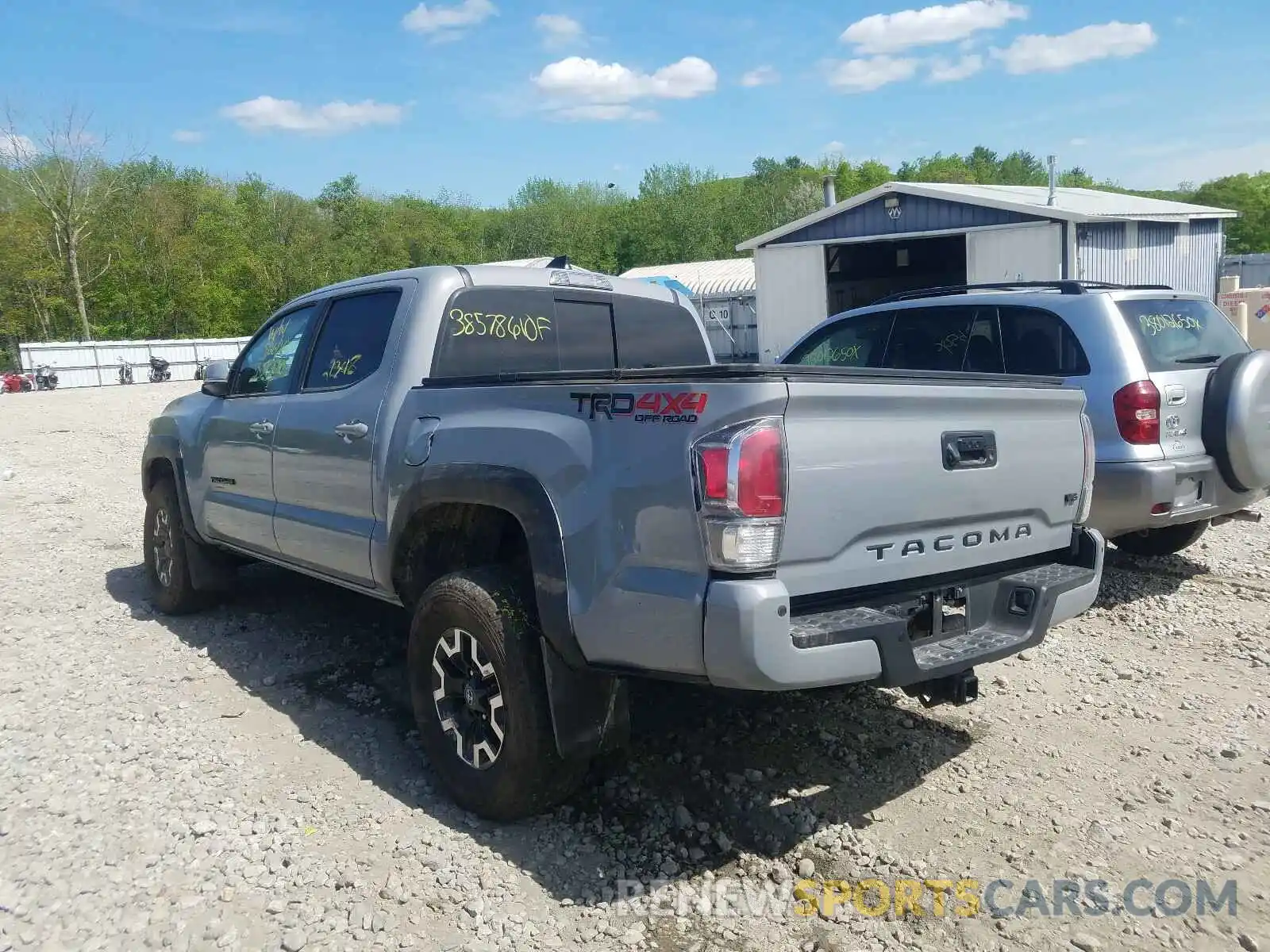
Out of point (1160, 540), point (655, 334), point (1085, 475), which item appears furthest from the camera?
point (1160, 540)

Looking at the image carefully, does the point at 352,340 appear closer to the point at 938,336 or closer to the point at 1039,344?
the point at 938,336

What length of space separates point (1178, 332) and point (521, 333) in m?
4.02

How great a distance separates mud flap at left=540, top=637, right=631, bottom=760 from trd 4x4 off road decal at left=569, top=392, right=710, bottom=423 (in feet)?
2.71

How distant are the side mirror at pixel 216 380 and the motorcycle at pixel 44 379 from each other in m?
40.0

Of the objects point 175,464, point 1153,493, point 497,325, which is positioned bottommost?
point 1153,493

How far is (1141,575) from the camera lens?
6586 millimetres

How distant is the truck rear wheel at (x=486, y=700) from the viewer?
3400 millimetres

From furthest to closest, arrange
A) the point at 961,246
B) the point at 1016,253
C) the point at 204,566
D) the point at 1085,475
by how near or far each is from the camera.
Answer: the point at 961,246
the point at 1016,253
the point at 204,566
the point at 1085,475

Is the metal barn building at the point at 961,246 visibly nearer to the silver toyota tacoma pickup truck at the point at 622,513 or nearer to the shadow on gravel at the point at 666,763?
the shadow on gravel at the point at 666,763

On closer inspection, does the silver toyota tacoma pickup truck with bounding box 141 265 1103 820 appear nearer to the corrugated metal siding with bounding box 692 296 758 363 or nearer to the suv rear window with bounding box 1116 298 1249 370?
the suv rear window with bounding box 1116 298 1249 370

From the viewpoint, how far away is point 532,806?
3.52 meters

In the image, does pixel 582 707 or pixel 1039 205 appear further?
pixel 1039 205

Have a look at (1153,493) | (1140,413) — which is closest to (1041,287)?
(1140,413)

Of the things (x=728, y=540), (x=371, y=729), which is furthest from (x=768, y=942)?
(x=371, y=729)
